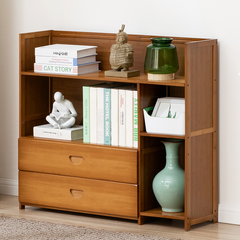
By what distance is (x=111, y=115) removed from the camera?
2.80 metres

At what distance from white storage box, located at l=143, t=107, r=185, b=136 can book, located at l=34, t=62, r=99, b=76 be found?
0.43m

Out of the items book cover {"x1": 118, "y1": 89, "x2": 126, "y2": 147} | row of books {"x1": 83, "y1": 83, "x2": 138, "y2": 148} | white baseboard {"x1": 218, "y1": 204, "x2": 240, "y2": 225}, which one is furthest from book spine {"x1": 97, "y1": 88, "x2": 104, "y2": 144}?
white baseboard {"x1": 218, "y1": 204, "x2": 240, "y2": 225}

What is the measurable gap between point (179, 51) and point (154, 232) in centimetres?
96

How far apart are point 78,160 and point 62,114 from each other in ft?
0.93

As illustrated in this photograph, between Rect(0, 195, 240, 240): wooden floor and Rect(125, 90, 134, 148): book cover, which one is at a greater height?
Rect(125, 90, 134, 148): book cover

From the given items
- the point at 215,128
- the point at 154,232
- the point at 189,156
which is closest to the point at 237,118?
the point at 215,128

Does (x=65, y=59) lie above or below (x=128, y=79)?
above

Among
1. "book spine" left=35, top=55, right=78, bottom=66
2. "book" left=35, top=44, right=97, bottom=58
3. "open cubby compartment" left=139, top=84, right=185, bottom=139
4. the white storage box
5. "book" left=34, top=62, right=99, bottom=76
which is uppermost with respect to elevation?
"book" left=35, top=44, right=97, bottom=58

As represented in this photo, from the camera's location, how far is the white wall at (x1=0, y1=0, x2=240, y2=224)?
2758mm

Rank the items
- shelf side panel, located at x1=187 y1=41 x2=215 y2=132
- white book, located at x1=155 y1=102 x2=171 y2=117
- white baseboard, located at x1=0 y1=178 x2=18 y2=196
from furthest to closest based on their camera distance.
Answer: white baseboard, located at x1=0 y1=178 x2=18 y2=196 < white book, located at x1=155 y1=102 x2=171 y2=117 < shelf side panel, located at x1=187 y1=41 x2=215 y2=132

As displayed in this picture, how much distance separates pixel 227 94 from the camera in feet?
9.11

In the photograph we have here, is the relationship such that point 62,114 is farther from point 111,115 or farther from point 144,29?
point 144,29

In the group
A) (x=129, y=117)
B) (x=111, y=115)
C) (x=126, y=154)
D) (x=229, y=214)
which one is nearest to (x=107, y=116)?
(x=111, y=115)

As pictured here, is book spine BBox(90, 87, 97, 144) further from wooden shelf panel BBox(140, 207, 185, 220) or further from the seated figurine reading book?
wooden shelf panel BBox(140, 207, 185, 220)
